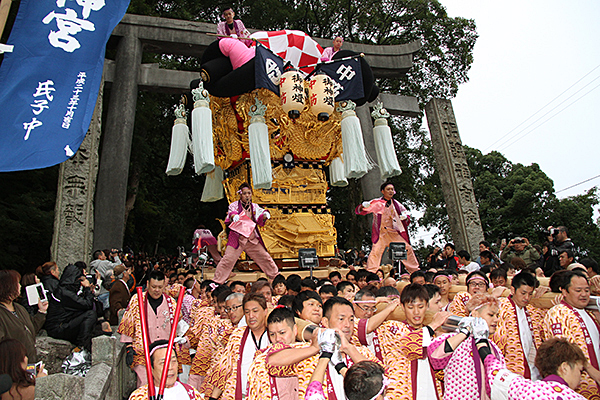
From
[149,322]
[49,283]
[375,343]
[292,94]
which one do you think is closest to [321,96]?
[292,94]

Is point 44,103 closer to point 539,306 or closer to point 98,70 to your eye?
point 98,70

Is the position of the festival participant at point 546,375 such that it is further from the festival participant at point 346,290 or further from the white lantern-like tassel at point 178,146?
the white lantern-like tassel at point 178,146

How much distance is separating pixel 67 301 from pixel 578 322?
5046 mm

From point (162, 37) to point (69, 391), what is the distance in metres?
9.86

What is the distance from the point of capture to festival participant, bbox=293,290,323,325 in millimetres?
3326

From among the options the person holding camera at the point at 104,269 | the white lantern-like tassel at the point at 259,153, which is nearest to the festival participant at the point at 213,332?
the person holding camera at the point at 104,269

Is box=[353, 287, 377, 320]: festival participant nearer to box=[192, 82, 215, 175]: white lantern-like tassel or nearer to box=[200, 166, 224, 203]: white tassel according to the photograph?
box=[192, 82, 215, 175]: white lantern-like tassel

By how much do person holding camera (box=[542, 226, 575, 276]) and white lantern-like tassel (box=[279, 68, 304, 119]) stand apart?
A: 445 cm

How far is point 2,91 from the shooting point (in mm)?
6797

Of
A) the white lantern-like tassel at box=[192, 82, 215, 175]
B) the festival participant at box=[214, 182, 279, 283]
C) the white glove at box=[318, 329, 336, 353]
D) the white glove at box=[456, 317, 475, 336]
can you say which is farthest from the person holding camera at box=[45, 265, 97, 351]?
the white glove at box=[456, 317, 475, 336]

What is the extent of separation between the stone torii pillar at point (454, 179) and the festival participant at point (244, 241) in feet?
18.4

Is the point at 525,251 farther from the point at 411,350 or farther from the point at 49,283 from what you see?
the point at 49,283

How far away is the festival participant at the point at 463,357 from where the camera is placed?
8.19 feet

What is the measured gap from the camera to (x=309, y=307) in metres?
3.38
